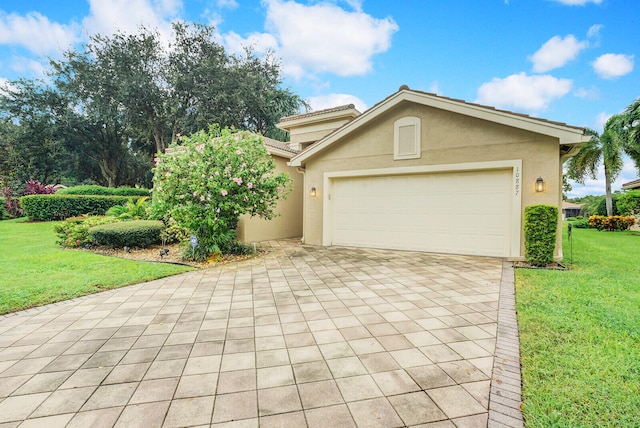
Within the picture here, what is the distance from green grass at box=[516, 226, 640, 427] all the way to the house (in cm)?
233

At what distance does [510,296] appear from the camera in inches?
182

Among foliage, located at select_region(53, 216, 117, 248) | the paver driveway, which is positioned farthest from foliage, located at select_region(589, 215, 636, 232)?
foliage, located at select_region(53, 216, 117, 248)

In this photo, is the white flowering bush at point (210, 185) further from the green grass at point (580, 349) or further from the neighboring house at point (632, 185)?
the neighboring house at point (632, 185)

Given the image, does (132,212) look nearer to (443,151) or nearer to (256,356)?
(256,356)

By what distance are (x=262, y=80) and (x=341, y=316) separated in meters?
22.7

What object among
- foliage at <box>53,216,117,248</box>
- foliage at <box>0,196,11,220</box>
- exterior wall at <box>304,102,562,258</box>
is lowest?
foliage at <box>53,216,117,248</box>

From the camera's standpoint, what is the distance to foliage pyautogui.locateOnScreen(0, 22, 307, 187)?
20438 millimetres

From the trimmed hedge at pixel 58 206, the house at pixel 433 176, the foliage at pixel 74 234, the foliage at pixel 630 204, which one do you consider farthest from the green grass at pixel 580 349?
the trimmed hedge at pixel 58 206

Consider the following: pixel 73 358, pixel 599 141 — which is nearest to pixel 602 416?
pixel 73 358

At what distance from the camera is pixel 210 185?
727 centimetres

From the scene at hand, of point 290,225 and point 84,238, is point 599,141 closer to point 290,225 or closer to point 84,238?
point 290,225

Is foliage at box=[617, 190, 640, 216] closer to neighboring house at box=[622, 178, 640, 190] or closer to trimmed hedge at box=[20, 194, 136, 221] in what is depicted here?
neighboring house at box=[622, 178, 640, 190]

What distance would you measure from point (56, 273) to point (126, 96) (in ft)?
60.4

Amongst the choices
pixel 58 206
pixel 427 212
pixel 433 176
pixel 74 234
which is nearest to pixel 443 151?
pixel 433 176
